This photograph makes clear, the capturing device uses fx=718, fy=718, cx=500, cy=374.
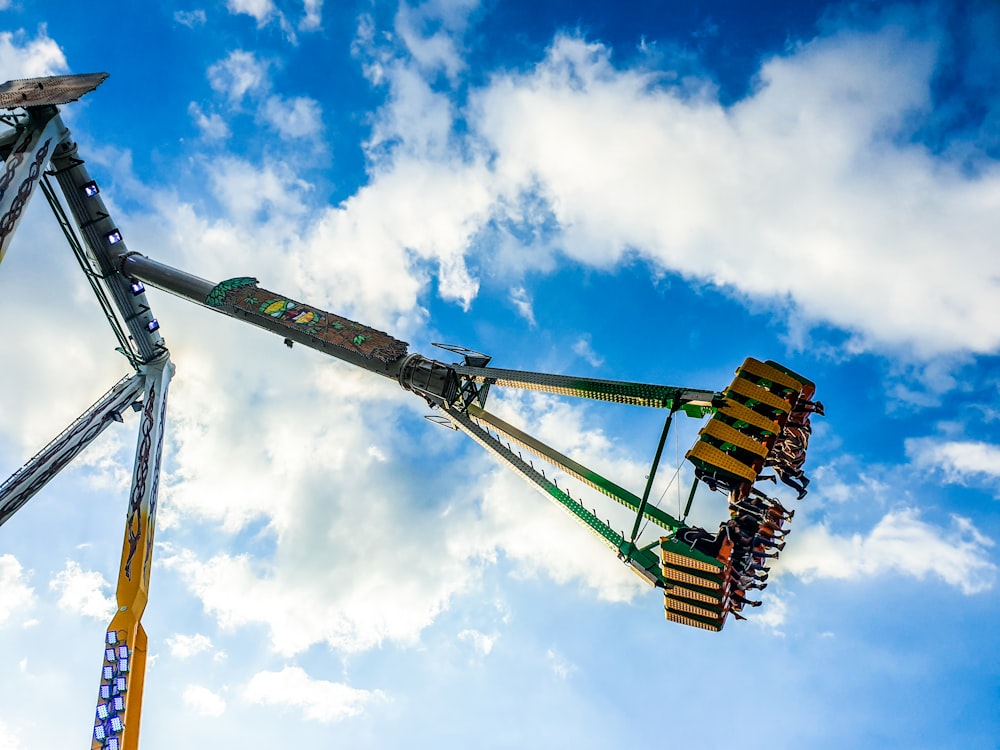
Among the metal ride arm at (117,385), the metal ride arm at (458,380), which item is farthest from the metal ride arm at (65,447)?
the metal ride arm at (458,380)

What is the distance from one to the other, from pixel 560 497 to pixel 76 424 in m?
20.8

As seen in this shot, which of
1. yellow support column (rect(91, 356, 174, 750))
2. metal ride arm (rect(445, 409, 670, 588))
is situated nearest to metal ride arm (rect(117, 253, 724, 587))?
metal ride arm (rect(445, 409, 670, 588))

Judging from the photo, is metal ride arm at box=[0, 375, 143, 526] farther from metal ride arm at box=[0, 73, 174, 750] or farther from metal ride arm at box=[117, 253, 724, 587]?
metal ride arm at box=[117, 253, 724, 587]

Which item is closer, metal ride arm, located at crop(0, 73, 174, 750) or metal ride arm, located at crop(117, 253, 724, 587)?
metal ride arm, located at crop(117, 253, 724, 587)

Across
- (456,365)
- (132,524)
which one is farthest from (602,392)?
(132,524)

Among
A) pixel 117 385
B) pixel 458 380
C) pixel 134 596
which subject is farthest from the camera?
pixel 117 385

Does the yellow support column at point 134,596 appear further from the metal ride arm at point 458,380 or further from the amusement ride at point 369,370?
the metal ride arm at point 458,380

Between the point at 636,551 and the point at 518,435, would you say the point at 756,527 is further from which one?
the point at 518,435

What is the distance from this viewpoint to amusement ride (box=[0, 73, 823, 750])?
65.6 ft

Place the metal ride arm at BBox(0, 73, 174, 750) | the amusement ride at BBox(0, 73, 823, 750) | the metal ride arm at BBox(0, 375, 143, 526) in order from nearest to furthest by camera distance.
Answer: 1. the amusement ride at BBox(0, 73, 823, 750)
2. the metal ride arm at BBox(0, 73, 174, 750)
3. the metal ride arm at BBox(0, 375, 143, 526)

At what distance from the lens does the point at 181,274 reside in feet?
112

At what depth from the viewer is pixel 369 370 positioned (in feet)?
102

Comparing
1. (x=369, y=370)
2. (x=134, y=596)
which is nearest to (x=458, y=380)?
(x=369, y=370)

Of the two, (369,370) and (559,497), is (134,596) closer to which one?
(369,370)
